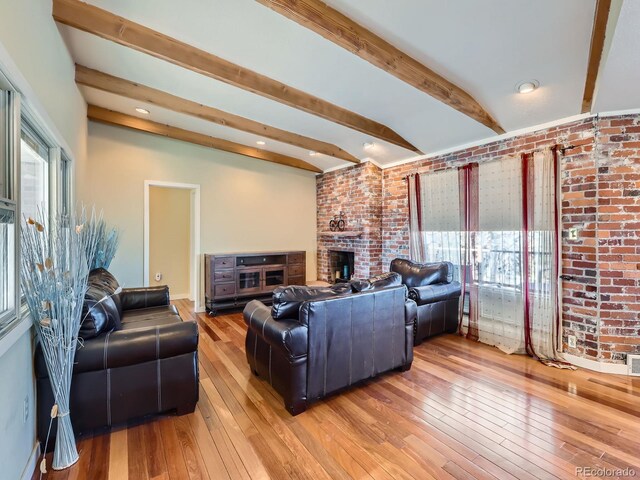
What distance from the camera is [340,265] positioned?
6.16 metres

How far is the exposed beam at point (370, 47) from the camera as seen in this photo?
78.0 inches

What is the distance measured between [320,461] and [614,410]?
2.32m

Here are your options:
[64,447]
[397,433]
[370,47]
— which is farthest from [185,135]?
[397,433]

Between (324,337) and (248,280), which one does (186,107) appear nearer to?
(248,280)

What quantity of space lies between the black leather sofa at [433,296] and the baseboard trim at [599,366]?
1.26 meters

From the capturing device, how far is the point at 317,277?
6.45m

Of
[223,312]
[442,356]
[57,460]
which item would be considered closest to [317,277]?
[223,312]

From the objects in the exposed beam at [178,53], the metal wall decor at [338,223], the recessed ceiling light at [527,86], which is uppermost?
the exposed beam at [178,53]

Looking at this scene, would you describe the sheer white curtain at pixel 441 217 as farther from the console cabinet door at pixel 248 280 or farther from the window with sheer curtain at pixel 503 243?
the console cabinet door at pixel 248 280

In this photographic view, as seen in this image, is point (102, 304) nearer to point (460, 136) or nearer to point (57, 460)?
point (57, 460)

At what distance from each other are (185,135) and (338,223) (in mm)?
3076

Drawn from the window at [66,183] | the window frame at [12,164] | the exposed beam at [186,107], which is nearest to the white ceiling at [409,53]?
the exposed beam at [186,107]

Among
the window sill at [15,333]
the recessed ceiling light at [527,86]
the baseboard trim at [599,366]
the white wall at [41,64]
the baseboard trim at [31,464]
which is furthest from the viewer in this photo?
the baseboard trim at [599,366]

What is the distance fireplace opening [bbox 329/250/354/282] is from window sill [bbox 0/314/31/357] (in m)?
4.81
